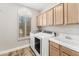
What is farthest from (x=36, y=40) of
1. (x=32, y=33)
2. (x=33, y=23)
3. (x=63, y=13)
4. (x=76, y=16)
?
(x=76, y=16)

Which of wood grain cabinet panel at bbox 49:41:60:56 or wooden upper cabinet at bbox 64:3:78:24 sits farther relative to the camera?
wood grain cabinet panel at bbox 49:41:60:56

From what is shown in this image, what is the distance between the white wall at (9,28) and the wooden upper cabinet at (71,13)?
103 cm

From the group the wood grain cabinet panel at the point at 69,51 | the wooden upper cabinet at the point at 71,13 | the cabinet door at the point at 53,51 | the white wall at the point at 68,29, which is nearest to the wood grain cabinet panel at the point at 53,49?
the cabinet door at the point at 53,51

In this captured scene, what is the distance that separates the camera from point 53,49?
2332 millimetres

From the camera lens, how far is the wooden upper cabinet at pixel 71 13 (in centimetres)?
185

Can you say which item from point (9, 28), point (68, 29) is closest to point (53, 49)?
point (68, 29)

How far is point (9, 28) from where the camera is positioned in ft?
9.23

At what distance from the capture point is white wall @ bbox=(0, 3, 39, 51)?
269cm

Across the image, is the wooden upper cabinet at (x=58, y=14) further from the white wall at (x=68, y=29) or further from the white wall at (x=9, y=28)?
the white wall at (x=9, y=28)

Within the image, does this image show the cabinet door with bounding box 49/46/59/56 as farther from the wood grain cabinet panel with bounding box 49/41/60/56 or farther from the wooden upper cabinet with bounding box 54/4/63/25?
the wooden upper cabinet with bounding box 54/4/63/25

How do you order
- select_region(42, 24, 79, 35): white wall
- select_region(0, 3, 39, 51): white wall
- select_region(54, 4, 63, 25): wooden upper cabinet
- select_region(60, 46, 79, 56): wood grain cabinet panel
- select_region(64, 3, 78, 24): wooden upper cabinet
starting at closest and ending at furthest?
select_region(60, 46, 79, 56): wood grain cabinet panel < select_region(64, 3, 78, 24): wooden upper cabinet < select_region(42, 24, 79, 35): white wall < select_region(54, 4, 63, 25): wooden upper cabinet < select_region(0, 3, 39, 51): white wall

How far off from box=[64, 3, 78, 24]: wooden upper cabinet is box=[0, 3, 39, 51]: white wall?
3.39 ft

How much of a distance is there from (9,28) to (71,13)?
1.79 meters

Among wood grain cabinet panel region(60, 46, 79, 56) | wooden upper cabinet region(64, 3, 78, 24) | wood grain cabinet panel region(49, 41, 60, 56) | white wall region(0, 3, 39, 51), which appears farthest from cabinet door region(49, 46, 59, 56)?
white wall region(0, 3, 39, 51)
